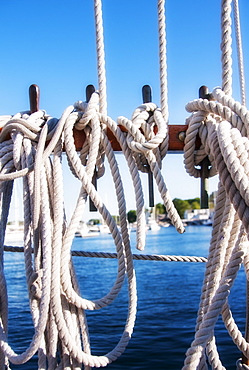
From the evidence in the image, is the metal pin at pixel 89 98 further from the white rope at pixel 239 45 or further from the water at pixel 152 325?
the water at pixel 152 325

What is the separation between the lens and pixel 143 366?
13.8 ft

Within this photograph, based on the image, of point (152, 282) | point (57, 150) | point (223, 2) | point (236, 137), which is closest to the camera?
point (236, 137)

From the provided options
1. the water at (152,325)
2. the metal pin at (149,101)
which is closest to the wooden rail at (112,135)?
the metal pin at (149,101)

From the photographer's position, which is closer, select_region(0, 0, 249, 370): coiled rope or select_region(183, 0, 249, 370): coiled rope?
select_region(183, 0, 249, 370): coiled rope

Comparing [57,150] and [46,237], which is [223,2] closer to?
[57,150]

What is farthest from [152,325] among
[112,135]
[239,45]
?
[112,135]

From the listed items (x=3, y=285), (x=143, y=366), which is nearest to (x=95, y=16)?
(x=3, y=285)

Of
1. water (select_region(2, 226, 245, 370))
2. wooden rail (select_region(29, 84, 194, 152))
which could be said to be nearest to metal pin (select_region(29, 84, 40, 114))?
wooden rail (select_region(29, 84, 194, 152))

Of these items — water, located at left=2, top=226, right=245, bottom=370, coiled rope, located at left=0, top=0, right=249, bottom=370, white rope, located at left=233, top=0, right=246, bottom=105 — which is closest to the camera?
coiled rope, located at left=0, top=0, right=249, bottom=370

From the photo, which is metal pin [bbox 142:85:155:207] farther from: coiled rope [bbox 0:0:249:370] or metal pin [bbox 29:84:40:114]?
metal pin [bbox 29:84:40:114]

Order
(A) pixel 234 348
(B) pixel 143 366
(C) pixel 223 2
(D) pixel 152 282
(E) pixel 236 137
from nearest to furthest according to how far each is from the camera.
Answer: (E) pixel 236 137 < (C) pixel 223 2 < (B) pixel 143 366 < (A) pixel 234 348 < (D) pixel 152 282

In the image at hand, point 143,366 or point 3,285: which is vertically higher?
point 3,285

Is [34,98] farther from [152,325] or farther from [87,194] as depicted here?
[152,325]

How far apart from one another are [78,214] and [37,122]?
36 cm
